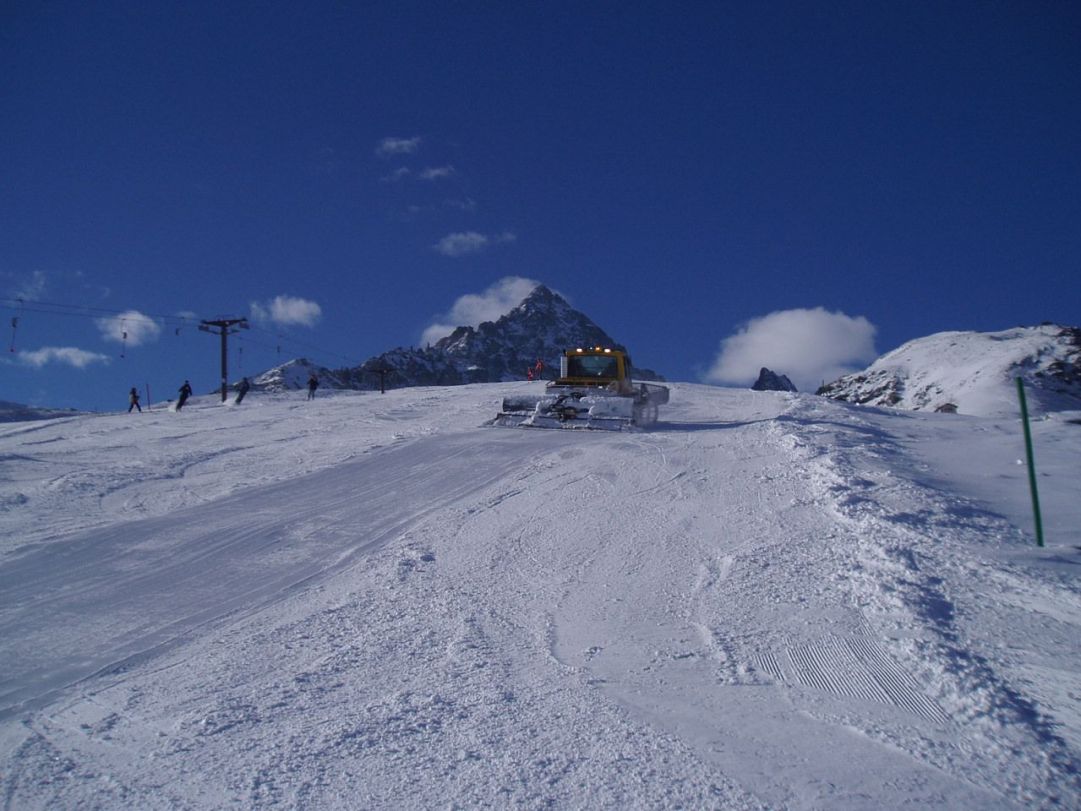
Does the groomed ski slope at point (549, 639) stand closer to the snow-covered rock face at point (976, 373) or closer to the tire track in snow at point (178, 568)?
the tire track in snow at point (178, 568)

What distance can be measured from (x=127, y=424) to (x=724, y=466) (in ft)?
67.4

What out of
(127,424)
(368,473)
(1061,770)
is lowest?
(1061,770)

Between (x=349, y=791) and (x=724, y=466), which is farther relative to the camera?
(x=724, y=466)

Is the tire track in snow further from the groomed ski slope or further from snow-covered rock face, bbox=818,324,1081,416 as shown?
snow-covered rock face, bbox=818,324,1081,416

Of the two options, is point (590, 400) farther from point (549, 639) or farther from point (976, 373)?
point (976, 373)

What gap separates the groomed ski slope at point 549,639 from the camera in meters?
3.96

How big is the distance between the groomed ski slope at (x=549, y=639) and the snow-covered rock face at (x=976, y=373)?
45.3 m

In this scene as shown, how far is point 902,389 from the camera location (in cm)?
8031

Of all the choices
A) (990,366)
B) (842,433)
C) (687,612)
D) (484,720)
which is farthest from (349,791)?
(990,366)

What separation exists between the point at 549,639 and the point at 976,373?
7845 cm

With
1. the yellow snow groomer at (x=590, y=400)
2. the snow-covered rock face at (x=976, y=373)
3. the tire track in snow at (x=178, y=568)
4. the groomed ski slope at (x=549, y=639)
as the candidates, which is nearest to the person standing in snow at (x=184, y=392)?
the yellow snow groomer at (x=590, y=400)

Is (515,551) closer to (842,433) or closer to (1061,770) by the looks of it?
(1061,770)

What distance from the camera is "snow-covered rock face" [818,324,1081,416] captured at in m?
59.8

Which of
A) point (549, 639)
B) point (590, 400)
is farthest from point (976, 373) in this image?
point (549, 639)
